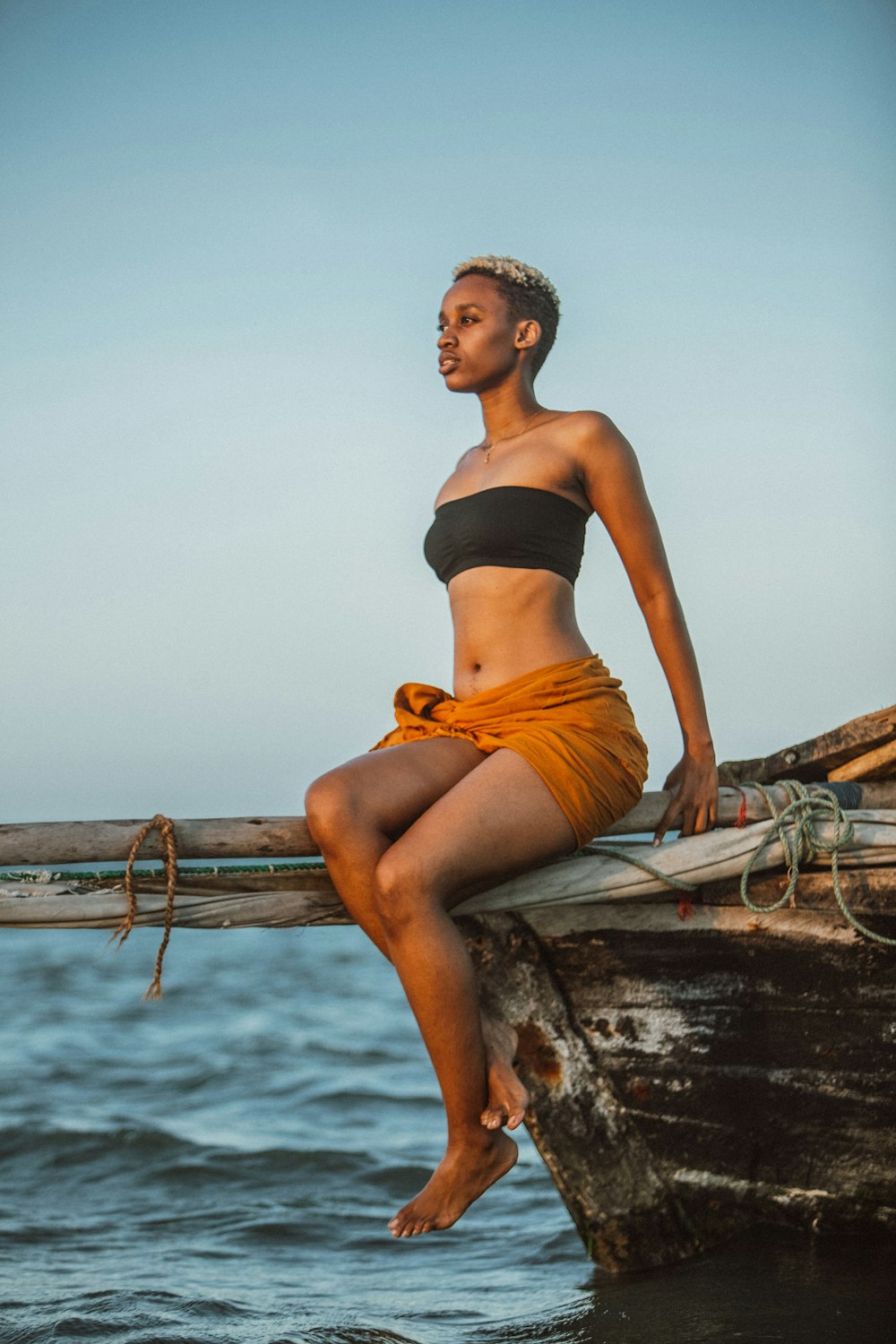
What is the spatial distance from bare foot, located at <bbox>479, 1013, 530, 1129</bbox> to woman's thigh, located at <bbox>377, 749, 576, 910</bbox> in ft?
1.07

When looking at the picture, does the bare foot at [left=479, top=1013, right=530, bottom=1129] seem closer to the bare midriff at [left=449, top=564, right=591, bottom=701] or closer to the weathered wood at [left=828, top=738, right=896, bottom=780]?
the bare midriff at [left=449, top=564, right=591, bottom=701]

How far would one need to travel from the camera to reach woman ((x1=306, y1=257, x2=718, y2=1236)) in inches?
98.3

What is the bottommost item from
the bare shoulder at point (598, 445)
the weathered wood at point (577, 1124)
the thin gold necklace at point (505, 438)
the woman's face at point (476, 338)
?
the weathered wood at point (577, 1124)

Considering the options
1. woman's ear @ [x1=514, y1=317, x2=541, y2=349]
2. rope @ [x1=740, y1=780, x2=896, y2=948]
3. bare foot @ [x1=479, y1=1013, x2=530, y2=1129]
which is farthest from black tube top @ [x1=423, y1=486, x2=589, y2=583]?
bare foot @ [x1=479, y1=1013, x2=530, y2=1129]

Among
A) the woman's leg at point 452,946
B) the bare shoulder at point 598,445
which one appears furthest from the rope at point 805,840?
the bare shoulder at point 598,445

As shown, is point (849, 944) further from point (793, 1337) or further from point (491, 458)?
point (491, 458)

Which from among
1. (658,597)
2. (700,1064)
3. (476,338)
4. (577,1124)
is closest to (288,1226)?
(577,1124)

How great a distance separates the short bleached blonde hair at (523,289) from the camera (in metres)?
3.30

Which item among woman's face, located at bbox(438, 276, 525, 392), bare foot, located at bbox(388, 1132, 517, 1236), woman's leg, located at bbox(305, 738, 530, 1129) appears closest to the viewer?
bare foot, located at bbox(388, 1132, 517, 1236)

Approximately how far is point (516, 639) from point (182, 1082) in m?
5.64

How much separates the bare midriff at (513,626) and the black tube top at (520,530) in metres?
0.03

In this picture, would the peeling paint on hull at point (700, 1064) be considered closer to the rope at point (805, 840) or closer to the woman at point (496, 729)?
the rope at point (805, 840)

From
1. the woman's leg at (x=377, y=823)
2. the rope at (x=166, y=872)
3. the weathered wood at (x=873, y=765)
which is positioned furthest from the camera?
the weathered wood at (x=873, y=765)

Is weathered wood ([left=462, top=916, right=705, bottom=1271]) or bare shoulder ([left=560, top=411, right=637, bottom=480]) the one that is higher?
bare shoulder ([left=560, top=411, right=637, bottom=480])
